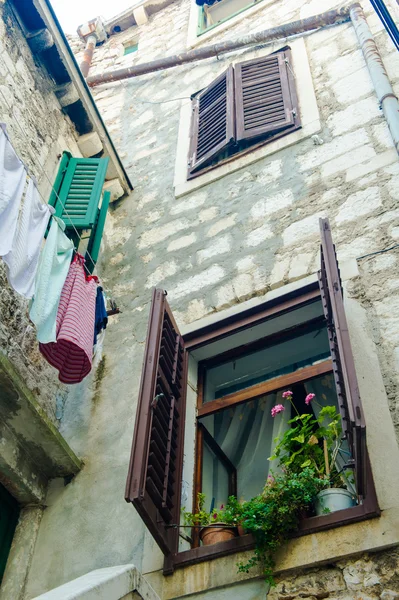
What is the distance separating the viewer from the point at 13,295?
5035mm

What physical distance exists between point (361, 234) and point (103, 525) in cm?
285

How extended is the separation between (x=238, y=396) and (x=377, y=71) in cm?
361

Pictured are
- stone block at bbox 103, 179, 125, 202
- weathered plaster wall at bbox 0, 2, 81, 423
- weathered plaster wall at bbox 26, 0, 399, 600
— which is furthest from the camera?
stone block at bbox 103, 179, 125, 202

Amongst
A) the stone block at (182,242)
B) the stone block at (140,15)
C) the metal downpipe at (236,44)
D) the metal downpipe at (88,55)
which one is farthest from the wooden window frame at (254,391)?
the stone block at (140,15)

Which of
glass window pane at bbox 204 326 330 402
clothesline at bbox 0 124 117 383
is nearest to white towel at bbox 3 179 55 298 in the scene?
clothesline at bbox 0 124 117 383

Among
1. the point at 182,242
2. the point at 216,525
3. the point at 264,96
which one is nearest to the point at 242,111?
the point at 264,96

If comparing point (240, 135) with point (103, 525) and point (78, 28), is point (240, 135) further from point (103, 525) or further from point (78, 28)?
point (78, 28)

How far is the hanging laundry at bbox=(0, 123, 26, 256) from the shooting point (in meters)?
4.12

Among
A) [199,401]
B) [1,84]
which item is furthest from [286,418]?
[1,84]

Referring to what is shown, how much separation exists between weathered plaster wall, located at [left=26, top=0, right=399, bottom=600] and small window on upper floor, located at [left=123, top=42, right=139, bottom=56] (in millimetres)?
4163

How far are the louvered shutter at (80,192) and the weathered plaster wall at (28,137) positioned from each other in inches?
7.1

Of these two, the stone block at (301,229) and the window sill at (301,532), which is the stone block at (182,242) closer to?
the stone block at (301,229)

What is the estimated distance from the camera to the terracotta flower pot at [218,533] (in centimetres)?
371

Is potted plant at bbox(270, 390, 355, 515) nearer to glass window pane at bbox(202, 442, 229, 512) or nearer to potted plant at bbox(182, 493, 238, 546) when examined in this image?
potted plant at bbox(182, 493, 238, 546)
